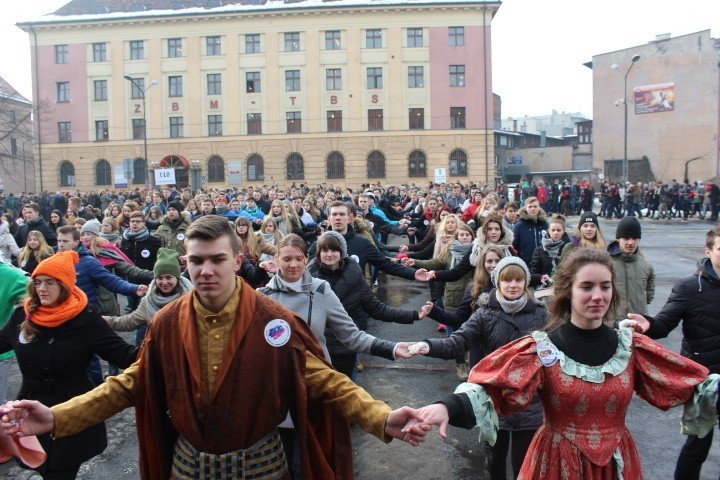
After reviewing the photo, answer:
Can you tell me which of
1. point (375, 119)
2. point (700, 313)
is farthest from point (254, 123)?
point (700, 313)

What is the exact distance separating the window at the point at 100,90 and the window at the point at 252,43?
39.9ft

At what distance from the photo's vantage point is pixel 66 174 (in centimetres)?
5353

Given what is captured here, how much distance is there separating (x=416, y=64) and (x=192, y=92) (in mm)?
18116

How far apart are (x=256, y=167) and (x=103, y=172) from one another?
12655 mm

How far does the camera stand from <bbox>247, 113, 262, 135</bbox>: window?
52250mm

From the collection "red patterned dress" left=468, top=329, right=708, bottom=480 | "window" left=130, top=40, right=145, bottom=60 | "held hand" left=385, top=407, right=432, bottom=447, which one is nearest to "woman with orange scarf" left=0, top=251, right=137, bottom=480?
"held hand" left=385, top=407, right=432, bottom=447

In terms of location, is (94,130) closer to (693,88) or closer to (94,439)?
(693,88)

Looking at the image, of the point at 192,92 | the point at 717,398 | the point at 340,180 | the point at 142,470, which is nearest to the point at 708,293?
the point at 717,398

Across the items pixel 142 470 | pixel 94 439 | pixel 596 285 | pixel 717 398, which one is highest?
pixel 596 285

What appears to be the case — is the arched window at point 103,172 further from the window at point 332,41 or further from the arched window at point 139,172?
the window at point 332,41

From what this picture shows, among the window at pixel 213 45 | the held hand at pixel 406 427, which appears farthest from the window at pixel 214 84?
the held hand at pixel 406 427

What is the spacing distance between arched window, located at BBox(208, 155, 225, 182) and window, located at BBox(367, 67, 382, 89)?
1352 cm

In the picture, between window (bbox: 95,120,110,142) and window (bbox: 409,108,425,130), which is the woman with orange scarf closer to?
window (bbox: 409,108,425,130)

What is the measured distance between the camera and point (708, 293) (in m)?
4.60
